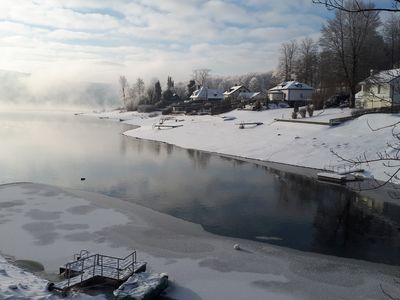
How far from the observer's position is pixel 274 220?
2233 cm

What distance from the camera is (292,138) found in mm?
46250

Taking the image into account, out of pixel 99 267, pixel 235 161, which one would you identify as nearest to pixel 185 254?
pixel 99 267

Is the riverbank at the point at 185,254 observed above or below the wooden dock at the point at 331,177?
below

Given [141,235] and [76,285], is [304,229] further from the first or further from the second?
[76,285]

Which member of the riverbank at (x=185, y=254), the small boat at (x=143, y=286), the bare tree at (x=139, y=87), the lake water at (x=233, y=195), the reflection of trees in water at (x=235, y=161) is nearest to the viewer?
the small boat at (x=143, y=286)

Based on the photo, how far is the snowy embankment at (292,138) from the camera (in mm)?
38594

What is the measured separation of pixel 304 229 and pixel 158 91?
377 ft

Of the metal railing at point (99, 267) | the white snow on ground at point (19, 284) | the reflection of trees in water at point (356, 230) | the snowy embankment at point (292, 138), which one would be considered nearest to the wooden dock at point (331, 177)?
the snowy embankment at point (292, 138)

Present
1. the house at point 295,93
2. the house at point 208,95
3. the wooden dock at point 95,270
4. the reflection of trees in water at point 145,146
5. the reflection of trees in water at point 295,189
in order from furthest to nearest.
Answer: the house at point 208,95, the house at point 295,93, the reflection of trees in water at point 145,146, the reflection of trees in water at point 295,189, the wooden dock at point 95,270

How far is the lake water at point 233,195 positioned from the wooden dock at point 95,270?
6121 mm

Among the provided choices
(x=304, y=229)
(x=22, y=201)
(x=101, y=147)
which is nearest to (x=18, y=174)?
(x=22, y=201)

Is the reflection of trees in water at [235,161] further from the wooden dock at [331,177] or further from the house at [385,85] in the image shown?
the house at [385,85]

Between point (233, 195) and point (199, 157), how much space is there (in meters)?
18.7

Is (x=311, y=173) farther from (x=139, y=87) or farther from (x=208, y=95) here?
(x=139, y=87)
